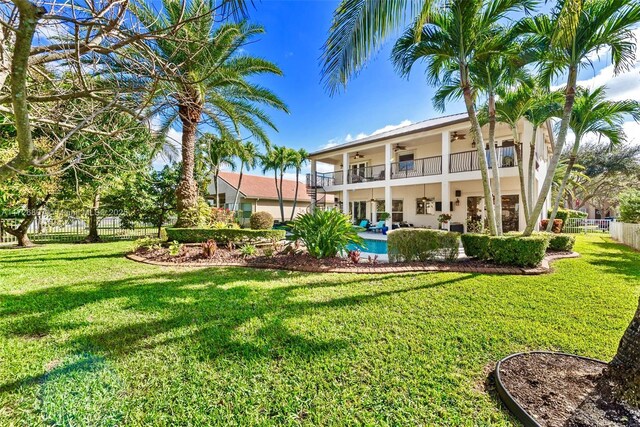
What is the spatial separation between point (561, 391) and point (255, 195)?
29078mm

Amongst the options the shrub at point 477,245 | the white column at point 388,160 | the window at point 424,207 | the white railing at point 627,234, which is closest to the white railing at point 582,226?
the white railing at point 627,234

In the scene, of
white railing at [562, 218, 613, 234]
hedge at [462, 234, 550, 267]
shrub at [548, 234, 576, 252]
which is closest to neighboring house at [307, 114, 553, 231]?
shrub at [548, 234, 576, 252]

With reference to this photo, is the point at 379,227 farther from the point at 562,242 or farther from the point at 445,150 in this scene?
the point at 562,242

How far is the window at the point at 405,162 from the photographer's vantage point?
60.0ft

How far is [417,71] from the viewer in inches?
339

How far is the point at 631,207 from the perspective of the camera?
12.8m

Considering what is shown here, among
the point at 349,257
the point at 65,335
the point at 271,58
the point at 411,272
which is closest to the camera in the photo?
the point at 65,335

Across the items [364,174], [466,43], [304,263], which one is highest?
[466,43]

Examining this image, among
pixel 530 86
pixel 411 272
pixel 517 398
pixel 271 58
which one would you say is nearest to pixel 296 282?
pixel 411 272

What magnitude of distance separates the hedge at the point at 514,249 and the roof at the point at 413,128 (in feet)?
26.7

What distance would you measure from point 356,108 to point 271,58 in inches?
169

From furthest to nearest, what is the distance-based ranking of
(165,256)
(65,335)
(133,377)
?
(165,256)
(65,335)
(133,377)

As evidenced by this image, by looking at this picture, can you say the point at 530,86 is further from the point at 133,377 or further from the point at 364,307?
the point at 133,377

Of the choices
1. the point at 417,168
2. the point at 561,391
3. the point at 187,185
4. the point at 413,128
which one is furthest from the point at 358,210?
the point at 561,391
